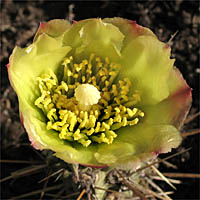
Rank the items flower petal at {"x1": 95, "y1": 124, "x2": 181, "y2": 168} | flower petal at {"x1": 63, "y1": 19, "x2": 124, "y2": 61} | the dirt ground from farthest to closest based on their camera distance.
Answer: the dirt ground, flower petal at {"x1": 63, "y1": 19, "x2": 124, "y2": 61}, flower petal at {"x1": 95, "y1": 124, "x2": 181, "y2": 168}

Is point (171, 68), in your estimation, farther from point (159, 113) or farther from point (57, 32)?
point (57, 32)

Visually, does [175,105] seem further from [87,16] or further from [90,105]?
[87,16]

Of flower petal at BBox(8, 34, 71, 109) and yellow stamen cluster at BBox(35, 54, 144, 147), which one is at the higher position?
flower petal at BBox(8, 34, 71, 109)

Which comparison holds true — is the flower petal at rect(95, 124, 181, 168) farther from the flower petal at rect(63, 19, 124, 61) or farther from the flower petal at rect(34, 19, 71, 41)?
the flower petal at rect(34, 19, 71, 41)

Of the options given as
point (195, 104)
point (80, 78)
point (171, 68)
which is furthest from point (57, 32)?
point (195, 104)

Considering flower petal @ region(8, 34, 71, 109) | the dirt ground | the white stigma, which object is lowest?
the dirt ground

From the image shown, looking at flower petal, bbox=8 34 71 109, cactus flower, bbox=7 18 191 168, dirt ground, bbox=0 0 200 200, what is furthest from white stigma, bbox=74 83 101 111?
dirt ground, bbox=0 0 200 200

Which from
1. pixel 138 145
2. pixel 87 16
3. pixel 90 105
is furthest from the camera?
pixel 87 16

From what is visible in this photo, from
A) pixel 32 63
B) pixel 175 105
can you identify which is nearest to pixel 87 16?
pixel 32 63
